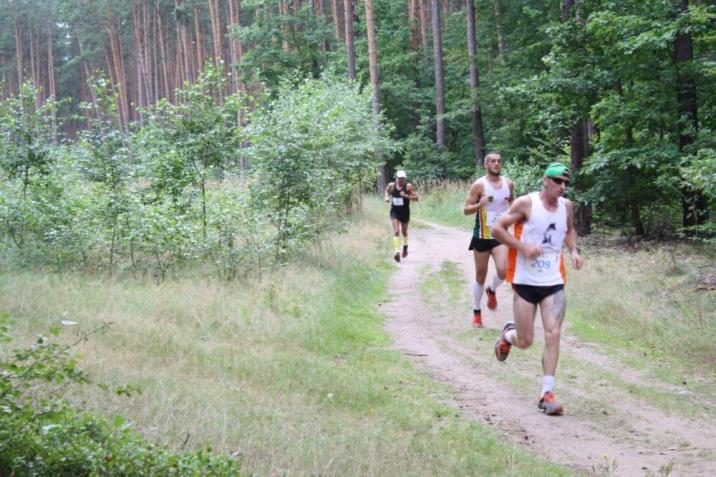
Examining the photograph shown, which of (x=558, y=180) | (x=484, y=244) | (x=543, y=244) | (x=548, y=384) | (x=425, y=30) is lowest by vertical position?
(x=548, y=384)

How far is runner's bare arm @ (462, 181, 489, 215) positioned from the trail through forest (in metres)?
1.65

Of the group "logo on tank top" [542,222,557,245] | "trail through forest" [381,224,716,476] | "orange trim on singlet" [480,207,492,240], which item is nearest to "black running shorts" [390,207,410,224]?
"trail through forest" [381,224,716,476]

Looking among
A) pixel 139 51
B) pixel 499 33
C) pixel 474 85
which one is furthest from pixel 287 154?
pixel 139 51

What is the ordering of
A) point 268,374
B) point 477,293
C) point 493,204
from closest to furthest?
point 268,374
point 493,204
point 477,293

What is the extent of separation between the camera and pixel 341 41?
129 feet

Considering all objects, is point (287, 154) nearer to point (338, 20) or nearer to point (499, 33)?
point (499, 33)

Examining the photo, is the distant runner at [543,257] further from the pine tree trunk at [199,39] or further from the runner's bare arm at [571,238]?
the pine tree trunk at [199,39]

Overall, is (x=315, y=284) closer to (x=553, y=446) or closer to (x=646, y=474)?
(x=553, y=446)

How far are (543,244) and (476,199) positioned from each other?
2.86 m

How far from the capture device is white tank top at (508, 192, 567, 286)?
6.77 m

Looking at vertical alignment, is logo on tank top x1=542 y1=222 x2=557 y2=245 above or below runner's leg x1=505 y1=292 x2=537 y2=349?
above

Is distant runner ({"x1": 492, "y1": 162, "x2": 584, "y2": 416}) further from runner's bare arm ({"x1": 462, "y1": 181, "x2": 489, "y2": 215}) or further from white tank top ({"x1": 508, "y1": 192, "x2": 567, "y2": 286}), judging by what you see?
runner's bare arm ({"x1": 462, "y1": 181, "x2": 489, "y2": 215})

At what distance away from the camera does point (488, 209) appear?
9.62 metres

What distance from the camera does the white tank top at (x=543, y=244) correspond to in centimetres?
677
